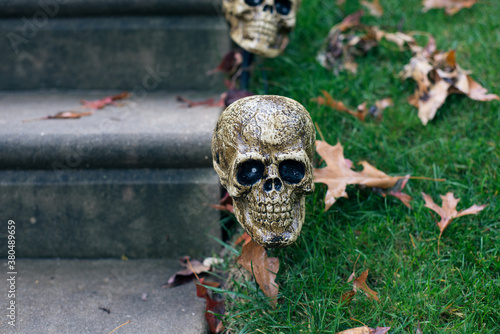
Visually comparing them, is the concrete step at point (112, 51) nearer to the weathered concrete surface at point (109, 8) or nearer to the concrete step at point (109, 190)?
the weathered concrete surface at point (109, 8)

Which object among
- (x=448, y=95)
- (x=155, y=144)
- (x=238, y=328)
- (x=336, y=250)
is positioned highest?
(x=448, y=95)

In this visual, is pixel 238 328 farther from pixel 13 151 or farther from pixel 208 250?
pixel 13 151

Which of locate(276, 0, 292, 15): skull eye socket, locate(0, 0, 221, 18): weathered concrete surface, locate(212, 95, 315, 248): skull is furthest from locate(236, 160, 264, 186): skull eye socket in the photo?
locate(0, 0, 221, 18): weathered concrete surface

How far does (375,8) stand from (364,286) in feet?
6.75

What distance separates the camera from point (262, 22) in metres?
2.09

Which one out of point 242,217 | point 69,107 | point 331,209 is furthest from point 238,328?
point 69,107

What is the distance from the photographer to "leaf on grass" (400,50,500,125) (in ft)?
7.24

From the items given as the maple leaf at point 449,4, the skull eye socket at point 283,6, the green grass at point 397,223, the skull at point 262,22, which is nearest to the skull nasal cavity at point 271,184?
the green grass at point 397,223

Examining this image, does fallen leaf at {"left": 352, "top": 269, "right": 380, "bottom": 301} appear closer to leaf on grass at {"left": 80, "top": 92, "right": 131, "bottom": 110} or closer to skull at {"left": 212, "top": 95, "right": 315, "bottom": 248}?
skull at {"left": 212, "top": 95, "right": 315, "bottom": 248}

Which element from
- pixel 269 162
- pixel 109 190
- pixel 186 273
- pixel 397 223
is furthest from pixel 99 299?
pixel 397 223

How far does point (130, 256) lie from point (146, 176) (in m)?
0.39

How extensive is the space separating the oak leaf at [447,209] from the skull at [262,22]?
102 centimetres

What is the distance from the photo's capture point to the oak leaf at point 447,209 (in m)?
1.76

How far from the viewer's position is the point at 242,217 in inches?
59.4
